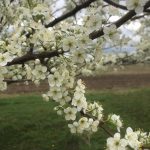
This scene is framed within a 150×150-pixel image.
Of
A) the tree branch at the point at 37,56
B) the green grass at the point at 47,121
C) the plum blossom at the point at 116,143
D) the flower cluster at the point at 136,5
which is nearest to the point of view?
the flower cluster at the point at 136,5

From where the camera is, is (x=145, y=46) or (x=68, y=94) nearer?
(x=68, y=94)

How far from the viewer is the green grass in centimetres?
1267

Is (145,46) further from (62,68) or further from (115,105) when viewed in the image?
(62,68)

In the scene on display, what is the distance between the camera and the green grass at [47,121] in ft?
41.6

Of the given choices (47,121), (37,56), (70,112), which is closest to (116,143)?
(70,112)

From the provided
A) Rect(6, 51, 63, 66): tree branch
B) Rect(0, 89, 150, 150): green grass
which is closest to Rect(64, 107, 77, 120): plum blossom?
Rect(6, 51, 63, 66): tree branch

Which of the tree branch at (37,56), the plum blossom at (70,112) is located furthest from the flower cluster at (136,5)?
the plum blossom at (70,112)

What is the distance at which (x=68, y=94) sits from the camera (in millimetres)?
4285

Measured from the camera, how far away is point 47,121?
15383 mm

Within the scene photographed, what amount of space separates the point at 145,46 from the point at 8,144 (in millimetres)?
6372

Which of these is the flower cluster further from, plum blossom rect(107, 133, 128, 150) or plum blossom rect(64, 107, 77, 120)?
plum blossom rect(64, 107, 77, 120)

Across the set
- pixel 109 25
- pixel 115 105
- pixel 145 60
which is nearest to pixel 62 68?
pixel 109 25

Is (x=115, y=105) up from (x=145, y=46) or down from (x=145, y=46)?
down

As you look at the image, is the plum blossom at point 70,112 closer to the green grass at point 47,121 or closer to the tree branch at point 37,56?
the tree branch at point 37,56
